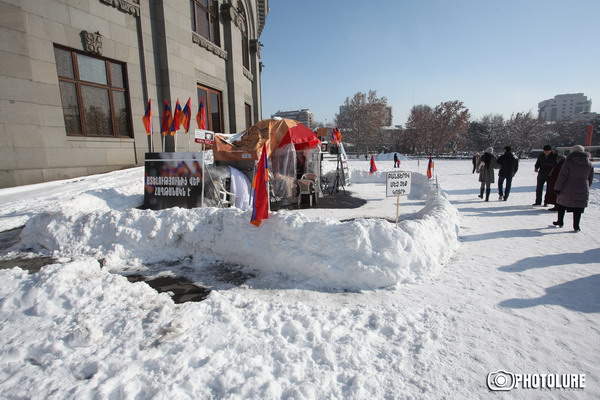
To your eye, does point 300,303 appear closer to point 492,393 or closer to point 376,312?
point 376,312

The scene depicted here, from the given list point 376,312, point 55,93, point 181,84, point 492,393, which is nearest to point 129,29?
point 181,84

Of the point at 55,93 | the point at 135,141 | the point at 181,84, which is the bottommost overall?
the point at 135,141

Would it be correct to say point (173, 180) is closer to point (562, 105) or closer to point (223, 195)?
point (223, 195)

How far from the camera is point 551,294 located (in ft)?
12.0

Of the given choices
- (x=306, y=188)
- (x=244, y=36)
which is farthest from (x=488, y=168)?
(x=244, y=36)

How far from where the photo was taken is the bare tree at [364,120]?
56.3 meters

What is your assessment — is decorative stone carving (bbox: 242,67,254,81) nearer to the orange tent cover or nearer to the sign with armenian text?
the orange tent cover

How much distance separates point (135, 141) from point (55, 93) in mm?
3019

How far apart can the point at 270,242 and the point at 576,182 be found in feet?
21.5

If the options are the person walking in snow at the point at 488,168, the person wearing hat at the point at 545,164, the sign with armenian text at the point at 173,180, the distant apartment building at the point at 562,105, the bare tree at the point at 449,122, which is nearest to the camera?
the sign with armenian text at the point at 173,180

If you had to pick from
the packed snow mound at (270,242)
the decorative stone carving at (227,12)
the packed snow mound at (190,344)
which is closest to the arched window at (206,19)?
the decorative stone carving at (227,12)

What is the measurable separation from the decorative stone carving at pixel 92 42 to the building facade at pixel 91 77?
0.03 m

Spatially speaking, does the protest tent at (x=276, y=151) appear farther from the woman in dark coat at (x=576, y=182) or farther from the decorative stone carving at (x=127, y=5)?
the decorative stone carving at (x=127, y=5)

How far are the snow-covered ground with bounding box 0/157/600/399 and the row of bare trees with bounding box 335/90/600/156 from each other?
4813 centimetres
